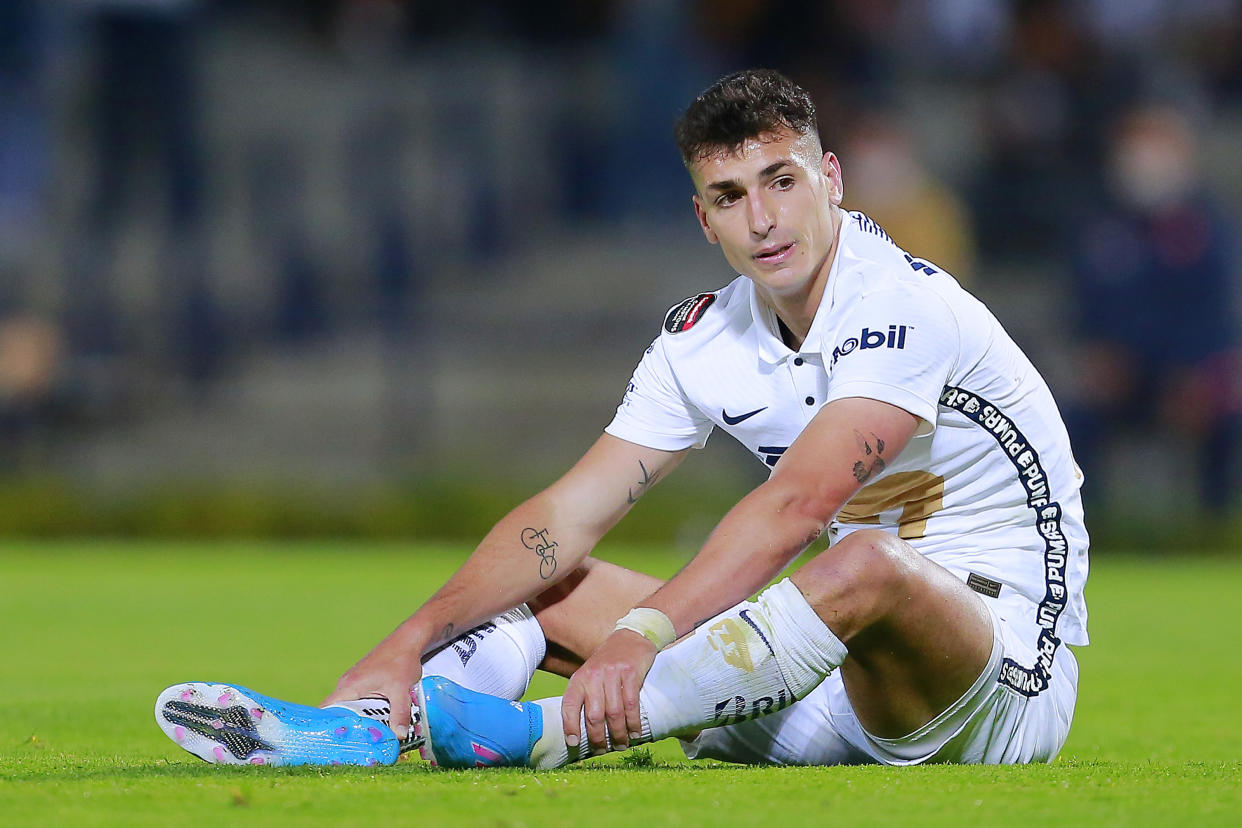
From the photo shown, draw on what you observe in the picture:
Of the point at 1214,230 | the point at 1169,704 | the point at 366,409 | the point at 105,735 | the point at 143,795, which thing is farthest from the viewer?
the point at 366,409

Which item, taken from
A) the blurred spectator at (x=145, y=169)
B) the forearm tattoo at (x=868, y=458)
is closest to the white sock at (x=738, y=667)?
the forearm tattoo at (x=868, y=458)

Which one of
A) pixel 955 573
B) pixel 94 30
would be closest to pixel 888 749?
pixel 955 573

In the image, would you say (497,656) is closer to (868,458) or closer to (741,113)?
(868,458)

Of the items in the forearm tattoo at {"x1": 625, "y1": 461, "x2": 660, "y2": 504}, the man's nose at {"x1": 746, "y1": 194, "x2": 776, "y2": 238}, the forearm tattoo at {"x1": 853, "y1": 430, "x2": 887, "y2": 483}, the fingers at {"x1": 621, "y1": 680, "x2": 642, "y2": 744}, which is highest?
the man's nose at {"x1": 746, "y1": 194, "x2": 776, "y2": 238}

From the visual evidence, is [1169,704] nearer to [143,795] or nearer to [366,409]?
[143,795]

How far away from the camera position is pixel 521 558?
353cm

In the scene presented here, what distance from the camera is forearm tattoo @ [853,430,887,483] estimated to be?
3.01 metres

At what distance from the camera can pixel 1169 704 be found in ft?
15.8

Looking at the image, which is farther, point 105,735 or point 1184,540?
point 1184,540

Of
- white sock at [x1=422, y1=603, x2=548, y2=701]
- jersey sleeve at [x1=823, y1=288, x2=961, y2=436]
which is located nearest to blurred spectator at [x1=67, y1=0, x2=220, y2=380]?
white sock at [x1=422, y1=603, x2=548, y2=701]

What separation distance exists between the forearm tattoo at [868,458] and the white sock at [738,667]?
27 cm

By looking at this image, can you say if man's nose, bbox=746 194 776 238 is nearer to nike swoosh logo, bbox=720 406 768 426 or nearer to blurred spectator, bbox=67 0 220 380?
nike swoosh logo, bbox=720 406 768 426

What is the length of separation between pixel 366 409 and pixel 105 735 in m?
8.44

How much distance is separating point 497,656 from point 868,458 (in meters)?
0.98
